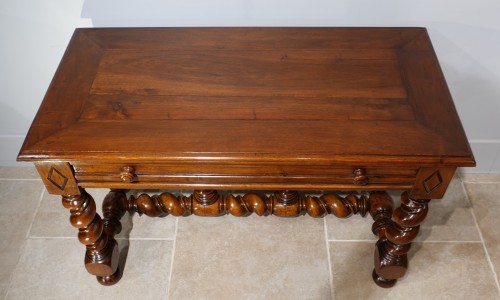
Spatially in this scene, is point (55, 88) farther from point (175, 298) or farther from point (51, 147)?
point (175, 298)

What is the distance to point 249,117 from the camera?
1.02 metres

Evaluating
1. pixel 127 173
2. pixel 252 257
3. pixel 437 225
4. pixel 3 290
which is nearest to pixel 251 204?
pixel 252 257

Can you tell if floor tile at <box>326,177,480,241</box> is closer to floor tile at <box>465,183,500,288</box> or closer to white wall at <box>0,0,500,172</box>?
floor tile at <box>465,183,500,288</box>

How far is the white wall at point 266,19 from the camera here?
127 centimetres

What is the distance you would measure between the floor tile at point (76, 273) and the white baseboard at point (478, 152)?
13.1 inches

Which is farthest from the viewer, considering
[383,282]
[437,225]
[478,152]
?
[478,152]

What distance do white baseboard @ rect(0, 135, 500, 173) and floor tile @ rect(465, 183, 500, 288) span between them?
0.19ft

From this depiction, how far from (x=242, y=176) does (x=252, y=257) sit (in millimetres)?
451

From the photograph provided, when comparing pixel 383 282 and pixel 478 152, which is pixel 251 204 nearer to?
pixel 383 282

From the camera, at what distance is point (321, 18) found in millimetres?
1296

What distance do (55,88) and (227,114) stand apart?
0.38 meters

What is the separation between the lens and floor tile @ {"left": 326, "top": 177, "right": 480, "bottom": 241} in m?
1.46

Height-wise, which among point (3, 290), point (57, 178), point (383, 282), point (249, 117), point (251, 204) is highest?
point (249, 117)

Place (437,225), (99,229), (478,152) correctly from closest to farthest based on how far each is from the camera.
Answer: (99,229), (437,225), (478,152)
